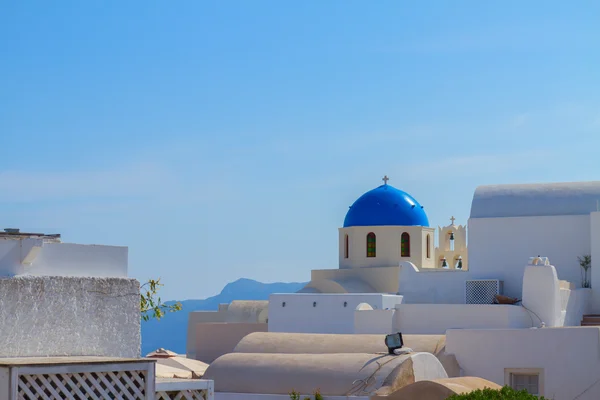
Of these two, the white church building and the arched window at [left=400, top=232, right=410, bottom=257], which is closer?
the white church building

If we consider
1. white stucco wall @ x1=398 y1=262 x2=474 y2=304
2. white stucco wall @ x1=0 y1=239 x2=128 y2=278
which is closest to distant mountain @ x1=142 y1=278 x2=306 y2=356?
white stucco wall @ x1=398 y1=262 x2=474 y2=304

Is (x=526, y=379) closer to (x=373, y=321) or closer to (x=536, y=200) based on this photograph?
(x=373, y=321)

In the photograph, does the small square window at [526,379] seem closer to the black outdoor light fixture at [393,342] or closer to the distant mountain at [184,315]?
the black outdoor light fixture at [393,342]

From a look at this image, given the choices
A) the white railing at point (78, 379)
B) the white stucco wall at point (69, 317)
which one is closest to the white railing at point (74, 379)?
the white railing at point (78, 379)

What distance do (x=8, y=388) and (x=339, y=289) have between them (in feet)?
65.4

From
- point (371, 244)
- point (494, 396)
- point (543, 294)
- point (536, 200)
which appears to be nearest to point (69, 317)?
point (494, 396)

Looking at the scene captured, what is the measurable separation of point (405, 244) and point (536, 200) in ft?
17.6

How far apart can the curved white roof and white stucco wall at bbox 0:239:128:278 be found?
1570 cm

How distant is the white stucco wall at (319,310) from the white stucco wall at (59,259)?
13.1m

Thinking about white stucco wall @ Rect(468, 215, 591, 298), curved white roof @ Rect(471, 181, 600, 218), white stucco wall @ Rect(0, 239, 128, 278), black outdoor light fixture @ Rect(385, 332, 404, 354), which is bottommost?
black outdoor light fixture @ Rect(385, 332, 404, 354)

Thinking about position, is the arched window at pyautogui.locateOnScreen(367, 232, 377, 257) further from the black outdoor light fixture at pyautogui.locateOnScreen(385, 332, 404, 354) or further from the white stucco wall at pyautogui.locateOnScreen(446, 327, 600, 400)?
the black outdoor light fixture at pyautogui.locateOnScreen(385, 332, 404, 354)

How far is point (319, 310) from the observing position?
2516cm

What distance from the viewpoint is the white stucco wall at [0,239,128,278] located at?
11.0 metres

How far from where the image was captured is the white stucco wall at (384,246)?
3012cm
